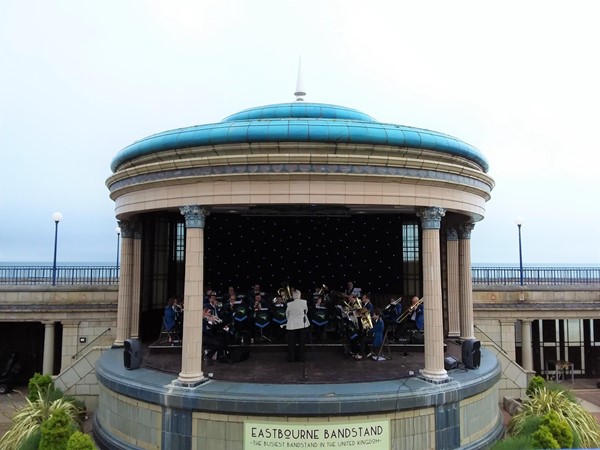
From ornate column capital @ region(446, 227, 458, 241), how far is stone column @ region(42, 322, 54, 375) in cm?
1687

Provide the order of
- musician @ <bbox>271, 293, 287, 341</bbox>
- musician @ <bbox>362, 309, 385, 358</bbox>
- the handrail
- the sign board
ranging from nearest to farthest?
1. the sign board
2. musician @ <bbox>362, 309, 385, 358</bbox>
3. musician @ <bbox>271, 293, 287, 341</bbox>
4. the handrail

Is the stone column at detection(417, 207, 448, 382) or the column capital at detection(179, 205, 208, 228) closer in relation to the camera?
the stone column at detection(417, 207, 448, 382)

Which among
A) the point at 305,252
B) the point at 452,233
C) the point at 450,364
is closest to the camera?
the point at 450,364

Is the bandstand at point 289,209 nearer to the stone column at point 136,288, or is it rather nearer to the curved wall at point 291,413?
the curved wall at point 291,413

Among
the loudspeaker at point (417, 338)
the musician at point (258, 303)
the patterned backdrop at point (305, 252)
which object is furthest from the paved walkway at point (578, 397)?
the musician at point (258, 303)

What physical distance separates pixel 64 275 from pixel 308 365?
16.3 metres

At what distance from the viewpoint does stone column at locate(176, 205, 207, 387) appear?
418 inches

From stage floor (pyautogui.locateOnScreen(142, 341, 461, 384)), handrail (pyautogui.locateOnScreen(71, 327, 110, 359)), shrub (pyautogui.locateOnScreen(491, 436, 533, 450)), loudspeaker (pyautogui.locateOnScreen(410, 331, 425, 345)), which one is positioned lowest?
shrub (pyautogui.locateOnScreen(491, 436, 533, 450))

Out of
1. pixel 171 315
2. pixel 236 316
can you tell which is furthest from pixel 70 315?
pixel 236 316

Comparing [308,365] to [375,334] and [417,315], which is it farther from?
[417,315]

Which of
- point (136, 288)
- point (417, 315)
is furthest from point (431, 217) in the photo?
point (136, 288)

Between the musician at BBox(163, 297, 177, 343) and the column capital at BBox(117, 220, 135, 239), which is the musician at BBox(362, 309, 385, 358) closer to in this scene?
the musician at BBox(163, 297, 177, 343)

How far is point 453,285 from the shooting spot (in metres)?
17.2

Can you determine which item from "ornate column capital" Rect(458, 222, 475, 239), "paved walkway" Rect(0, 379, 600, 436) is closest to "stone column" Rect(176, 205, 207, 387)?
"paved walkway" Rect(0, 379, 600, 436)
